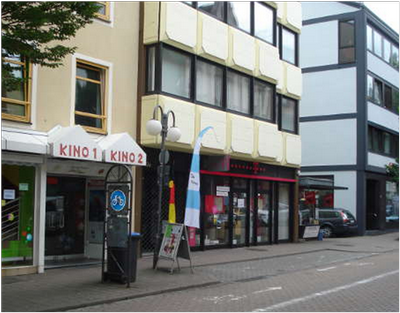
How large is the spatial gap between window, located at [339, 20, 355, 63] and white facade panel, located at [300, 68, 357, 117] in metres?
0.73

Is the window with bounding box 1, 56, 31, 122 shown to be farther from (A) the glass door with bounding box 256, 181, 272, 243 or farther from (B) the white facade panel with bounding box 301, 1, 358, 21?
(B) the white facade panel with bounding box 301, 1, 358, 21

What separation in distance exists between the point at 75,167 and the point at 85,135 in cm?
151

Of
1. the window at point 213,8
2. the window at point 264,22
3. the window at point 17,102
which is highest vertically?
the window at point 264,22

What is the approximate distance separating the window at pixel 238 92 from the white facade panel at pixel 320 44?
14.6 metres

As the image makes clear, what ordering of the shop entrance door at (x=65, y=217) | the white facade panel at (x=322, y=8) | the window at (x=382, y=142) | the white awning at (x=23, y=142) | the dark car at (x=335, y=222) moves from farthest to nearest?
the window at (x=382, y=142), the white facade panel at (x=322, y=8), the dark car at (x=335, y=222), the shop entrance door at (x=65, y=217), the white awning at (x=23, y=142)

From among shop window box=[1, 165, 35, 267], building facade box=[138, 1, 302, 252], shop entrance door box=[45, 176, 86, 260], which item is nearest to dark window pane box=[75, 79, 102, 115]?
building facade box=[138, 1, 302, 252]

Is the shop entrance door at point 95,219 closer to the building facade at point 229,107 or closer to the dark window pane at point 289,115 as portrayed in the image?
the building facade at point 229,107

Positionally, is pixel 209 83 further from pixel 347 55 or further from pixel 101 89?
pixel 347 55

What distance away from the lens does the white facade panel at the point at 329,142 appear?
3066 centimetres

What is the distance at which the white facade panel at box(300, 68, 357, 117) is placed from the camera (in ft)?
101

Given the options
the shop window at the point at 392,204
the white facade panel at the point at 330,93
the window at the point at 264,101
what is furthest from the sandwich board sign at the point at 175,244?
the shop window at the point at 392,204

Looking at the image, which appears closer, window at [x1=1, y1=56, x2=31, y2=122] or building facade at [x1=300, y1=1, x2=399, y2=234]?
window at [x1=1, y1=56, x2=31, y2=122]

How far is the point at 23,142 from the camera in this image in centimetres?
1100

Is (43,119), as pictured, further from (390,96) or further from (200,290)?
(390,96)
